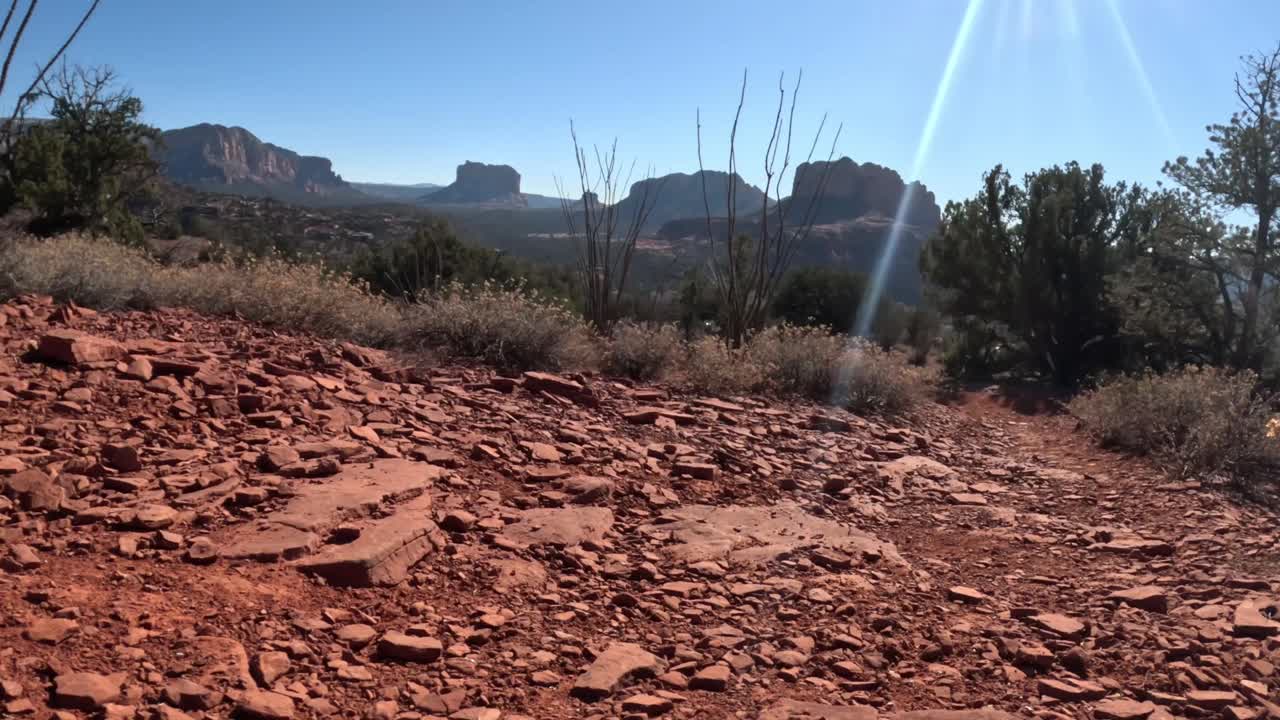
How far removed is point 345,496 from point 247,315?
454 centimetres

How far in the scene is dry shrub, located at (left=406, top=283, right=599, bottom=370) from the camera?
7.85 metres

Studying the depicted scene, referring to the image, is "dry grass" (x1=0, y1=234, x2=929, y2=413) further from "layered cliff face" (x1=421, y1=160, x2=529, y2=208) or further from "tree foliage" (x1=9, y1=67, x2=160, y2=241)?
"layered cliff face" (x1=421, y1=160, x2=529, y2=208)

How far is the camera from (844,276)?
928 inches

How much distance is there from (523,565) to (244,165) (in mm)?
113883

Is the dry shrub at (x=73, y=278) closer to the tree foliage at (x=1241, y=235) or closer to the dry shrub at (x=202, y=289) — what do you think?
Answer: the dry shrub at (x=202, y=289)

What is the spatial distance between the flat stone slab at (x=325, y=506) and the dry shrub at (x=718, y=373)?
3.99 m

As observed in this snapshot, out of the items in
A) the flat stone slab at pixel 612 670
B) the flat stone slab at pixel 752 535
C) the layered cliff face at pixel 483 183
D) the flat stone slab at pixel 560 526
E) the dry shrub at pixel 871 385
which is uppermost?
the layered cliff face at pixel 483 183

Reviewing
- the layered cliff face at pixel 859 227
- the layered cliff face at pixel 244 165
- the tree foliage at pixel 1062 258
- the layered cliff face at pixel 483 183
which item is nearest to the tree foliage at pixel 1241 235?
the tree foliage at pixel 1062 258

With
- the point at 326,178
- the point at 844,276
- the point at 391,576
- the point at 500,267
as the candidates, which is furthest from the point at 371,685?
the point at 326,178

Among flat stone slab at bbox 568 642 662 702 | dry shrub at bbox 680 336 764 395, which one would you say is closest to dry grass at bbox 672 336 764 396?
dry shrub at bbox 680 336 764 395

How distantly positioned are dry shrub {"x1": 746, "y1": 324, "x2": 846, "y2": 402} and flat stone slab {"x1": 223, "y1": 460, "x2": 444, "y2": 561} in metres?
4.73

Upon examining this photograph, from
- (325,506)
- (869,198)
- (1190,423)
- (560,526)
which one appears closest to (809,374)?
(1190,423)

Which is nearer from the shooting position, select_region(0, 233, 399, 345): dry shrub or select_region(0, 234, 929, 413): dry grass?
select_region(0, 233, 399, 345): dry shrub

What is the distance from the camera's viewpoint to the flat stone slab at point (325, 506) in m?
3.40
